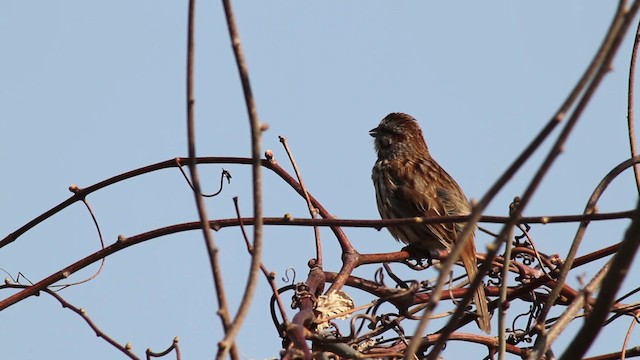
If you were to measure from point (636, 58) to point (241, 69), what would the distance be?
2.22 metres

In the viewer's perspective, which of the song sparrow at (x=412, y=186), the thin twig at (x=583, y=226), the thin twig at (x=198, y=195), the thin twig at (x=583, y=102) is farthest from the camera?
the song sparrow at (x=412, y=186)

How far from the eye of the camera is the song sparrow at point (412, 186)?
648 centimetres

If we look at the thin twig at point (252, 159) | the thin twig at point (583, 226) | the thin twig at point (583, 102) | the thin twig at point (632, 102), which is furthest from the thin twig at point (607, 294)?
the thin twig at point (632, 102)

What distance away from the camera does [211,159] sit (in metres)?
3.91

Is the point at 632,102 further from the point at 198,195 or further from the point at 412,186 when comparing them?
the point at 412,186

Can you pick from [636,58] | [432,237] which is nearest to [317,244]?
[636,58]

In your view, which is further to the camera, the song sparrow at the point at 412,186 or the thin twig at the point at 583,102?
the song sparrow at the point at 412,186

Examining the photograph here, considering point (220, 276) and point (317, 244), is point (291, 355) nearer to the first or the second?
point (220, 276)

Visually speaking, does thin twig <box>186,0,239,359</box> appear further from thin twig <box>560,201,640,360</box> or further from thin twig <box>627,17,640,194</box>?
thin twig <box>627,17,640,194</box>

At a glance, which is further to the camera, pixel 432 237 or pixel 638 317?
pixel 432 237

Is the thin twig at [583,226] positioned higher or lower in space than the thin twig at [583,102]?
higher

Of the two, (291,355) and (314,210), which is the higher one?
(314,210)

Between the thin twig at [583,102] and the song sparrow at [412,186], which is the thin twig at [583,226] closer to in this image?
the thin twig at [583,102]

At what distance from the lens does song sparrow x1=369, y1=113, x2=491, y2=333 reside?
6.48 metres
